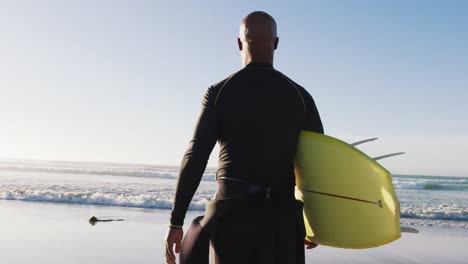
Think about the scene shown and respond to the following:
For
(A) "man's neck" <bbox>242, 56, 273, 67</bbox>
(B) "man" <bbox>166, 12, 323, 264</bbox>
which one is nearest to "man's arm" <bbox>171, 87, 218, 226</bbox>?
(B) "man" <bbox>166, 12, 323, 264</bbox>

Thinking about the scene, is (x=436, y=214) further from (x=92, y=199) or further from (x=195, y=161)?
(x=195, y=161)

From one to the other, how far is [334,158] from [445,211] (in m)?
11.9

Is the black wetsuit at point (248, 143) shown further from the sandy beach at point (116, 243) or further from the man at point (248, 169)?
the sandy beach at point (116, 243)

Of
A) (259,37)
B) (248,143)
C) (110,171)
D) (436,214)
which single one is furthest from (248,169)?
(110,171)

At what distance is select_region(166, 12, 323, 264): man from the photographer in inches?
85.7

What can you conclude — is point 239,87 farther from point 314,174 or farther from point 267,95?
point 314,174

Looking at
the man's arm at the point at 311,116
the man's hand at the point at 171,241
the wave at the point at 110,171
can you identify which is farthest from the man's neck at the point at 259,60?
the wave at the point at 110,171

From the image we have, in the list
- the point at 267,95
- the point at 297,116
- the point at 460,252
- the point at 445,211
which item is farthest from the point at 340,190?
the point at 445,211

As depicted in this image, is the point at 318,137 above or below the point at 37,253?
above

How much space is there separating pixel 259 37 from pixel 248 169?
60 centimetres

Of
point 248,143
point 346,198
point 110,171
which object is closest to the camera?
point 248,143

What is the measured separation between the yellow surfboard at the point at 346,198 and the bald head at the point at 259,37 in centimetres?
48

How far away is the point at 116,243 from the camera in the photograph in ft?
23.6

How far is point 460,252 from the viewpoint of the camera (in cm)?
774
